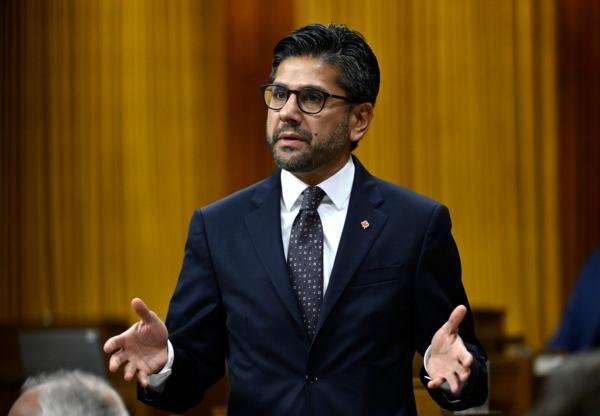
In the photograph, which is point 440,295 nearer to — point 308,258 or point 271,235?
point 308,258

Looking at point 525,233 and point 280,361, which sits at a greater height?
point 280,361

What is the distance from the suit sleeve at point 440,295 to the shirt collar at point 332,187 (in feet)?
0.76

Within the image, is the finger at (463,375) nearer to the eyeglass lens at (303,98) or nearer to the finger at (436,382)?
the finger at (436,382)

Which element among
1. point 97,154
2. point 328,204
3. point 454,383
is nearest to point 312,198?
point 328,204

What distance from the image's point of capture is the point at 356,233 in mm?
2762

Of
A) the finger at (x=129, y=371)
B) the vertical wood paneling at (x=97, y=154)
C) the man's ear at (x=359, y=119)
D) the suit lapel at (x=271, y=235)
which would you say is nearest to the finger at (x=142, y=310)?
the finger at (x=129, y=371)

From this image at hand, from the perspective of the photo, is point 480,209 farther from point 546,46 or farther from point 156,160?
point 156,160

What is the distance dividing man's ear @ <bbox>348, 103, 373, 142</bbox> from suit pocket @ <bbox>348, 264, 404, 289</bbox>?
37 cm

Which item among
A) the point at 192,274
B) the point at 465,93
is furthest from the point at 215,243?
the point at 465,93

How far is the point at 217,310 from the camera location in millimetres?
2832

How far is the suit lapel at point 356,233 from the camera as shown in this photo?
2.69m

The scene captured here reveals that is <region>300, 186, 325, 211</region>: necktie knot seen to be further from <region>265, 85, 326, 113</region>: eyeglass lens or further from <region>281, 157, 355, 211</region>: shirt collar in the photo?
<region>265, 85, 326, 113</region>: eyeglass lens

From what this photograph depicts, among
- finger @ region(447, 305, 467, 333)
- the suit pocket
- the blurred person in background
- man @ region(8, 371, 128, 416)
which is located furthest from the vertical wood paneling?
man @ region(8, 371, 128, 416)

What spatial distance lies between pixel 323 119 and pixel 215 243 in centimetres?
41
